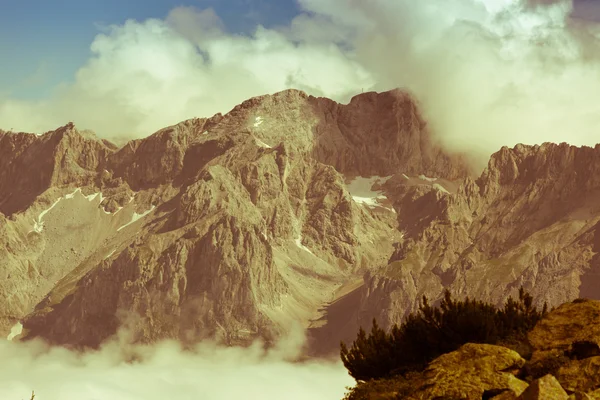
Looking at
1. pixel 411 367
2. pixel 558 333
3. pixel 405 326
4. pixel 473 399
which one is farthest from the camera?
pixel 405 326

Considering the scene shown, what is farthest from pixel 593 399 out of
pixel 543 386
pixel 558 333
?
pixel 558 333

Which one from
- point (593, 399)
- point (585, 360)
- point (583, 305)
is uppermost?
point (583, 305)

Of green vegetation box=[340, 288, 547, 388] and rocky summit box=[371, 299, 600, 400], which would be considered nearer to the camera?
rocky summit box=[371, 299, 600, 400]

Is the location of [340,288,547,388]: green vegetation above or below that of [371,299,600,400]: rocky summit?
above

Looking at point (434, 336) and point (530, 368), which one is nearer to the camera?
point (530, 368)

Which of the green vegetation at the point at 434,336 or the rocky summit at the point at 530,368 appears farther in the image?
the green vegetation at the point at 434,336

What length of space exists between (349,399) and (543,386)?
2296 cm

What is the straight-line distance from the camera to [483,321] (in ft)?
317

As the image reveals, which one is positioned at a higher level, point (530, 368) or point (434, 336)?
point (434, 336)

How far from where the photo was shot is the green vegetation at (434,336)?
96.4m

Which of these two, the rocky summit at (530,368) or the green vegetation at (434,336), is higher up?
the green vegetation at (434,336)

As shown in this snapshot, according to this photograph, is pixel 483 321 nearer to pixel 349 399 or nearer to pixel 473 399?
pixel 349 399

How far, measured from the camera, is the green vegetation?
9638 cm

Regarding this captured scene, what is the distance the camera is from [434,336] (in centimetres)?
9800
